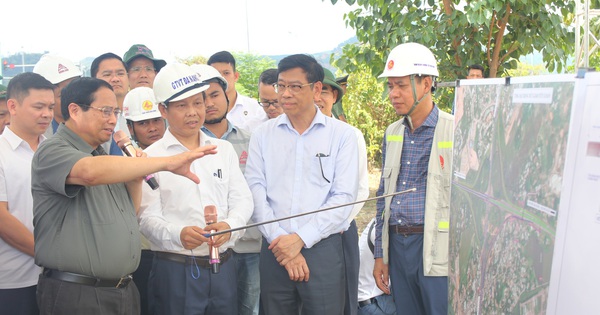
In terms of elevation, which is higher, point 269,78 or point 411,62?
point 411,62

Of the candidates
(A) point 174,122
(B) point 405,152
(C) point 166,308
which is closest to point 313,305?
(C) point 166,308

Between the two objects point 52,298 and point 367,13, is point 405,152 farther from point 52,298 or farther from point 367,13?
point 367,13

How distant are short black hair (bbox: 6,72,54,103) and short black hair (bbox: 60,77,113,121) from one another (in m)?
0.64

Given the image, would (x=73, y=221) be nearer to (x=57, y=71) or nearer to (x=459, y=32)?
(x=57, y=71)

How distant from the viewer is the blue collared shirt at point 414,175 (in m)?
3.63

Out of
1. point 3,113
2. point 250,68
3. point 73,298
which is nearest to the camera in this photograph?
point 73,298

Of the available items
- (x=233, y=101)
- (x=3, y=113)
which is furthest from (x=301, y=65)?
(x=3, y=113)

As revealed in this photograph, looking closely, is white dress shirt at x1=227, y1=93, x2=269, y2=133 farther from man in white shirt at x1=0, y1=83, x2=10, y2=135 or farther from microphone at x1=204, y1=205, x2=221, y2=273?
microphone at x1=204, y1=205, x2=221, y2=273

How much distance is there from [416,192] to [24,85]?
2437 mm

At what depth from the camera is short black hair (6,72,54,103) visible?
11.6ft

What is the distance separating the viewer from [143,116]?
13.2 ft

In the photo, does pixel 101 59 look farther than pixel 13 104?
Yes

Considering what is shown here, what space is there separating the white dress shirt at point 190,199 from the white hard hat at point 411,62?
1.17 m

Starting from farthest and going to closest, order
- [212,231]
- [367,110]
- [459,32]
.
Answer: [367,110], [459,32], [212,231]
